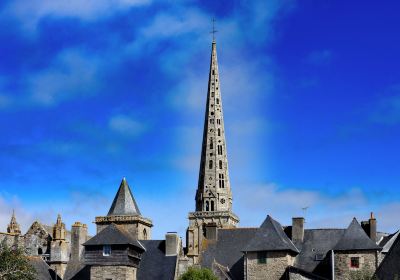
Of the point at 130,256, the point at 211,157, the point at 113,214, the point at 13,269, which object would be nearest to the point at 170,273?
the point at 130,256

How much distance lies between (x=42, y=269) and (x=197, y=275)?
43.6 feet

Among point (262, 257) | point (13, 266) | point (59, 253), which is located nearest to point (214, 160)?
point (59, 253)

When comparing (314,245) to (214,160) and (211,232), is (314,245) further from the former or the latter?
(214,160)

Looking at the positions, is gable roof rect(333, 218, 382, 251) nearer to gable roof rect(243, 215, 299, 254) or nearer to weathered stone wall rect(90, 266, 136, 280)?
gable roof rect(243, 215, 299, 254)

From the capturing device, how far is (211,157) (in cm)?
10500

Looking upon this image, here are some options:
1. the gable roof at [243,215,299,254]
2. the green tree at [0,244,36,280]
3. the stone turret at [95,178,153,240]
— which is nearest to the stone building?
the gable roof at [243,215,299,254]

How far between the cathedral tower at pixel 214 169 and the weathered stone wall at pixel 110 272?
40594 millimetres

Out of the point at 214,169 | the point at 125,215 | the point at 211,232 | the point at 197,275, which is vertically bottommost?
the point at 197,275

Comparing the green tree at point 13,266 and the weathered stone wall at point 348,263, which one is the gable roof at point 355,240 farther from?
the green tree at point 13,266

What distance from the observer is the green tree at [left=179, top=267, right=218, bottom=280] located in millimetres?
55078

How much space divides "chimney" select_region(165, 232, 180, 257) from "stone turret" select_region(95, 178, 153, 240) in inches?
593

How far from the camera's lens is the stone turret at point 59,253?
63316 mm

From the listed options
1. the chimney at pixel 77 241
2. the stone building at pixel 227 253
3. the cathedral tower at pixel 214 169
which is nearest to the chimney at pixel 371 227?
the stone building at pixel 227 253

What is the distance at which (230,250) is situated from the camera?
6253 cm
